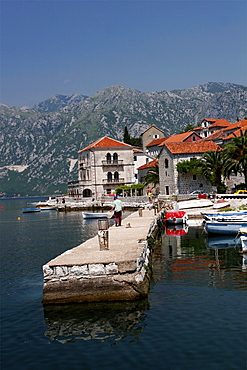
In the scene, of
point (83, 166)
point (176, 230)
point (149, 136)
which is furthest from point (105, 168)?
point (176, 230)

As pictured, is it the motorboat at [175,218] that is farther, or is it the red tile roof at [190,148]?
the red tile roof at [190,148]

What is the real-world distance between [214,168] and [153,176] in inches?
621

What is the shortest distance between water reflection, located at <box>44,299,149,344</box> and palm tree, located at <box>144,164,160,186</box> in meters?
59.3

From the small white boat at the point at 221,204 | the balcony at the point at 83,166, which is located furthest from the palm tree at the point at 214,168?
the balcony at the point at 83,166

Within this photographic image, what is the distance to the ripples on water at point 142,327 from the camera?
8.46 meters

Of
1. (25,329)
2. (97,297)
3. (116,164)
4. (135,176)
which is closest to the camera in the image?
(25,329)

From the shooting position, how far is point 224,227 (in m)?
27.9

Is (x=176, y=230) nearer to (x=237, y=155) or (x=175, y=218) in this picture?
(x=175, y=218)

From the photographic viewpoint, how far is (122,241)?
17328mm

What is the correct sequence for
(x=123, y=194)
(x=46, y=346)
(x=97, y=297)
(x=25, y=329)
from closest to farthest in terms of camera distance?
(x=46, y=346), (x=25, y=329), (x=97, y=297), (x=123, y=194)

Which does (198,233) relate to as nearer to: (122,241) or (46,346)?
(122,241)

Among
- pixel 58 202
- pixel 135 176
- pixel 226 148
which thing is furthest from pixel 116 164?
pixel 226 148

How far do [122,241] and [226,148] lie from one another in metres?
39.2

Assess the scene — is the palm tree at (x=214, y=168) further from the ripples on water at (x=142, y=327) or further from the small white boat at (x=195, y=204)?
the ripples on water at (x=142, y=327)
